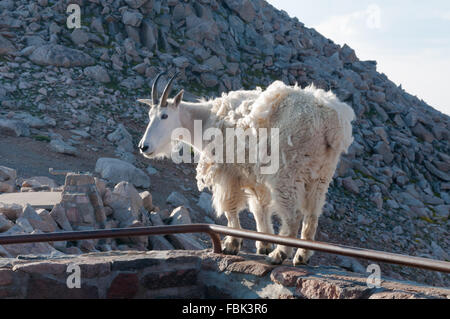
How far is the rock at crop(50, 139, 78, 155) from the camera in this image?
49.5 feet

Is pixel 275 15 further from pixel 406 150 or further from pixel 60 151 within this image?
pixel 60 151

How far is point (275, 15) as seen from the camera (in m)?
29.5

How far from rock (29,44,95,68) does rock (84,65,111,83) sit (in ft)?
1.67

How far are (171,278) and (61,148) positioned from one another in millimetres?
11671

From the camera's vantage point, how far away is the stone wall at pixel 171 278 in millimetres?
3711

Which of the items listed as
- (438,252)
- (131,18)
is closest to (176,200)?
(438,252)

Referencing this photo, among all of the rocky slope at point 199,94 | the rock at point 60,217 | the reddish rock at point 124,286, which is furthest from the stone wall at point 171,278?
the rocky slope at point 199,94

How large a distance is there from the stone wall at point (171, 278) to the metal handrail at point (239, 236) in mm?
288

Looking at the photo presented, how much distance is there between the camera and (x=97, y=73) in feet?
63.7

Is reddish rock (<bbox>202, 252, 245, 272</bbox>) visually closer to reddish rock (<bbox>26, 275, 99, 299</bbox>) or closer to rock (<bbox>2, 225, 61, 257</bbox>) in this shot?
reddish rock (<bbox>26, 275, 99, 299</bbox>)

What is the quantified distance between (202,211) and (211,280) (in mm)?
9895

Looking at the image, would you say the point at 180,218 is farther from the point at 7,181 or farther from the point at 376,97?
the point at 376,97

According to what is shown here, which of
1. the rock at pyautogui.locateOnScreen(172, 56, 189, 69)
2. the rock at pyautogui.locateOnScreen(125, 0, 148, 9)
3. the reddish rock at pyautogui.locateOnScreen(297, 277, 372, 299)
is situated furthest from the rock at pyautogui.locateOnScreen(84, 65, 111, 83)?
the reddish rock at pyautogui.locateOnScreen(297, 277, 372, 299)

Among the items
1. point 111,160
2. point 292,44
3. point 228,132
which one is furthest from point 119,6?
point 228,132
